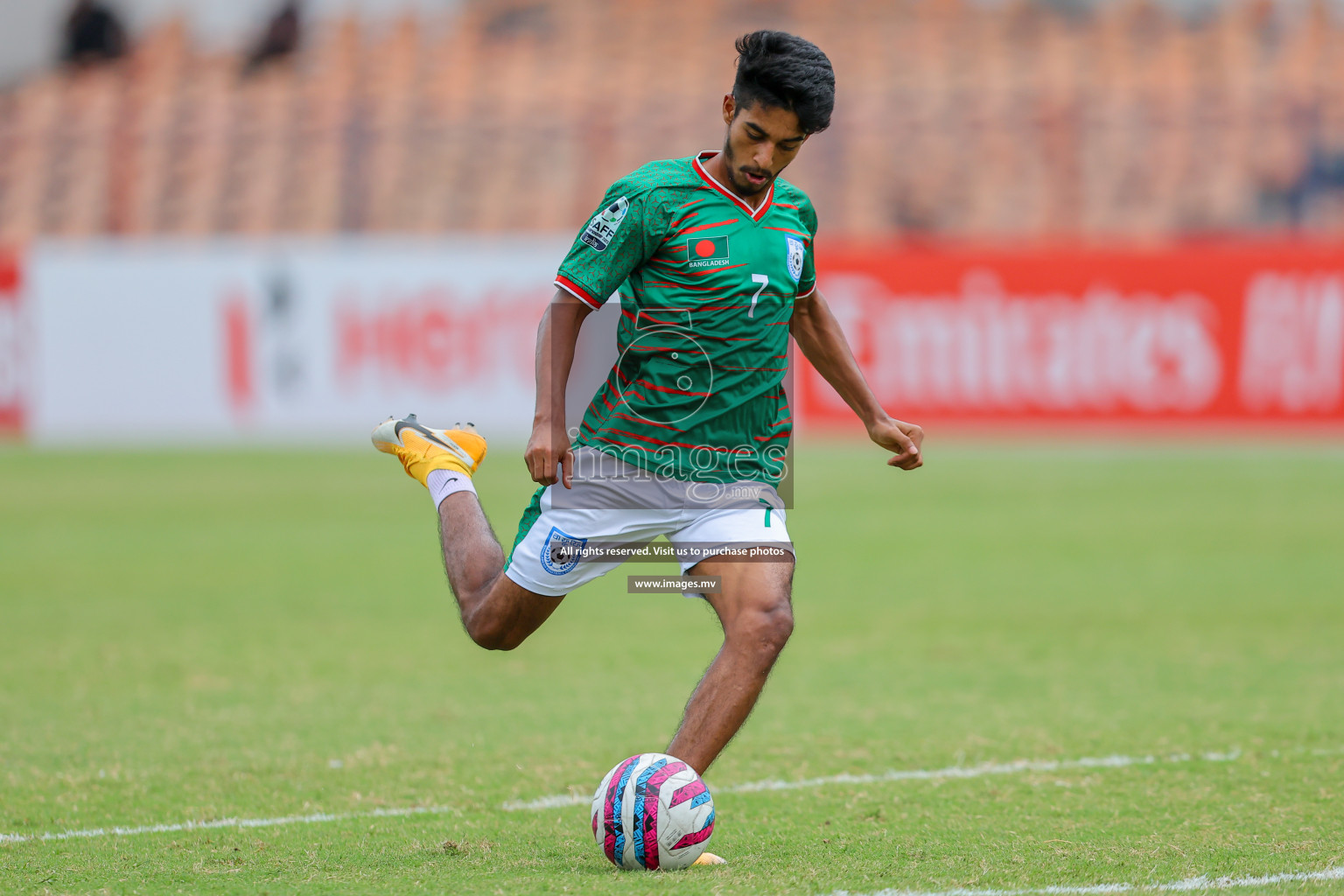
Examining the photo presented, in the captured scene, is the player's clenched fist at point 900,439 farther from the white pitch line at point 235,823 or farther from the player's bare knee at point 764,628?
the white pitch line at point 235,823

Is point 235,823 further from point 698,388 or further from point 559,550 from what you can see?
point 698,388

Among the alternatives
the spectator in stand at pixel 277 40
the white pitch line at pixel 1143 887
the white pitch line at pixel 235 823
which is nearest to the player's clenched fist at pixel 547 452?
the white pitch line at pixel 235 823

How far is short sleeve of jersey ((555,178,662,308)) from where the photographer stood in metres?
4.60

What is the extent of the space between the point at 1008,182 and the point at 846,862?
69.0 ft

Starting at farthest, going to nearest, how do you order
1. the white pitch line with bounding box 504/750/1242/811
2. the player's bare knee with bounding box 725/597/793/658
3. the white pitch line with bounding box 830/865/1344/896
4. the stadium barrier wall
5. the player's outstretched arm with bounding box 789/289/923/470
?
the stadium barrier wall, the white pitch line with bounding box 504/750/1242/811, the player's outstretched arm with bounding box 789/289/923/470, the player's bare knee with bounding box 725/597/793/658, the white pitch line with bounding box 830/865/1344/896

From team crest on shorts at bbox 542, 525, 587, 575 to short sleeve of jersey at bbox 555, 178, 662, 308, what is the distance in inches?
28.3

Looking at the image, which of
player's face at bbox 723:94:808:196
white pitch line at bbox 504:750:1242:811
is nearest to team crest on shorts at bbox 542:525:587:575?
white pitch line at bbox 504:750:1242:811

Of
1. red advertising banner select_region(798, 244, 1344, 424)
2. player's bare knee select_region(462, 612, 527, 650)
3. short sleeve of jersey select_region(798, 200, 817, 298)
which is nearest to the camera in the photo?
short sleeve of jersey select_region(798, 200, 817, 298)

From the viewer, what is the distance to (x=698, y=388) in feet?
15.5

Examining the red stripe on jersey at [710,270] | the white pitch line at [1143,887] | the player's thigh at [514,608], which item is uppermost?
the red stripe on jersey at [710,270]

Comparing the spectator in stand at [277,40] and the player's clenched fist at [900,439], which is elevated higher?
the spectator in stand at [277,40]

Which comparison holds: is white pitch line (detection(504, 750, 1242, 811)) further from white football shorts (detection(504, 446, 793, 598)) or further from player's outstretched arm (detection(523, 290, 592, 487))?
player's outstretched arm (detection(523, 290, 592, 487))

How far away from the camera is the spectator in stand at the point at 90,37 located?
2625 centimetres

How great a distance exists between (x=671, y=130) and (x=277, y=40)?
269 inches
